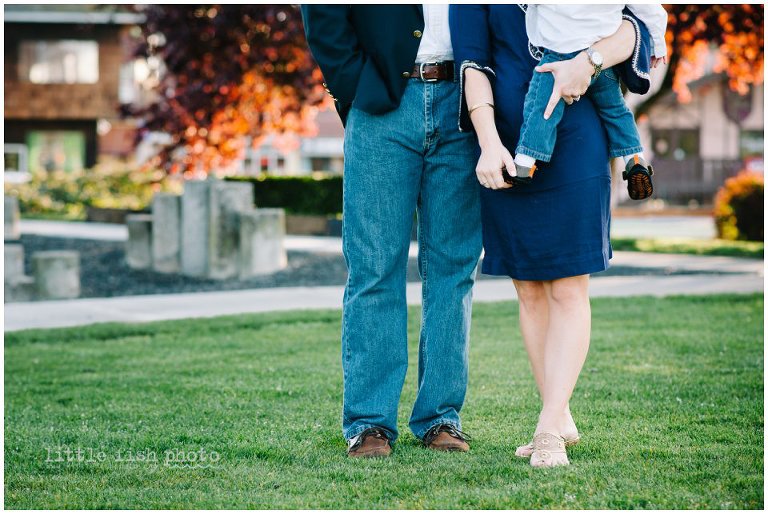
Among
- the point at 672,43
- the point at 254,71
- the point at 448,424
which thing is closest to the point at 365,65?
the point at 448,424

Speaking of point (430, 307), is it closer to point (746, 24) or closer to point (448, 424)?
point (448, 424)

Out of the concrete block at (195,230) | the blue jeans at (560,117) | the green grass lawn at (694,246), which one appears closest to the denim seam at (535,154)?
the blue jeans at (560,117)

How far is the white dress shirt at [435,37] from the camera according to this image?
3225 millimetres

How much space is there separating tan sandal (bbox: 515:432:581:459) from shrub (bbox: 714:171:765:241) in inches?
470

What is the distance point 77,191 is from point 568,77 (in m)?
18.7

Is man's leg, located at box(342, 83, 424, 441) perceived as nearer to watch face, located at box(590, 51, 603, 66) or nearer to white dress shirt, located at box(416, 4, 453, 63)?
white dress shirt, located at box(416, 4, 453, 63)

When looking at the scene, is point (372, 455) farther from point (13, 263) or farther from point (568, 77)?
point (13, 263)

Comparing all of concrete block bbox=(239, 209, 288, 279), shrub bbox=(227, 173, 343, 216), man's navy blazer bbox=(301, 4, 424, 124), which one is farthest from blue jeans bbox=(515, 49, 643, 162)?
shrub bbox=(227, 173, 343, 216)

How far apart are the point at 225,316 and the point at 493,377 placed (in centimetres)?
270

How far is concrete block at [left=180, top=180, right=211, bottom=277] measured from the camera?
9.93 meters

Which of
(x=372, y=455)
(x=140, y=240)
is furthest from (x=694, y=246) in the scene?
(x=372, y=455)

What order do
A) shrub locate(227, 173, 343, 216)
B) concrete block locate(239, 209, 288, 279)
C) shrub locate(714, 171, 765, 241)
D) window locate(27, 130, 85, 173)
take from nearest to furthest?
1. concrete block locate(239, 209, 288, 279)
2. shrub locate(714, 171, 765, 241)
3. shrub locate(227, 173, 343, 216)
4. window locate(27, 130, 85, 173)

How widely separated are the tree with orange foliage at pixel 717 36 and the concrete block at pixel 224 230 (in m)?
4.98

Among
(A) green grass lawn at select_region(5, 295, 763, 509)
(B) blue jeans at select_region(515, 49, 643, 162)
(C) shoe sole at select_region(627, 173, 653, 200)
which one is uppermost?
(B) blue jeans at select_region(515, 49, 643, 162)
